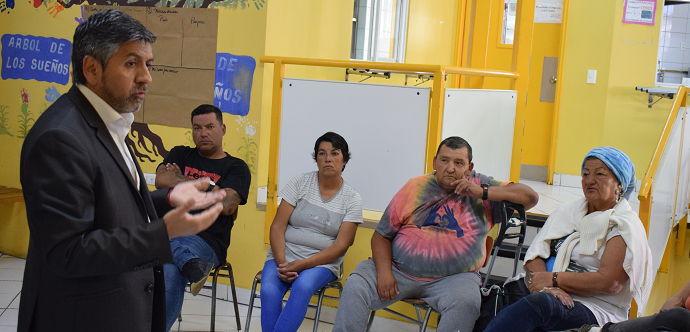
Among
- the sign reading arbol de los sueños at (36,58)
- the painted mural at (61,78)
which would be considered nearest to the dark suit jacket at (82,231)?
the painted mural at (61,78)

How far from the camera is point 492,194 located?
2.50m

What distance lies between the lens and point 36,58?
161 inches

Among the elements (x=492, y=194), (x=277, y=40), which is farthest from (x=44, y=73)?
(x=492, y=194)

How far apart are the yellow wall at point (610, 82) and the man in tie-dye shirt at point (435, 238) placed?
336cm

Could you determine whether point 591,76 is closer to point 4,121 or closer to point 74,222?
point 4,121

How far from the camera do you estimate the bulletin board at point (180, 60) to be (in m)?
3.56

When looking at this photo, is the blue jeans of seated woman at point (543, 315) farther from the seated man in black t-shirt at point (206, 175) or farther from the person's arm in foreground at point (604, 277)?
the seated man in black t-shirt at point (206, 175)

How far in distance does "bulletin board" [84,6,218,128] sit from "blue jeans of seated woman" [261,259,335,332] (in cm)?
146

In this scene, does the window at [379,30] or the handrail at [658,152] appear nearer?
the handrail at [658,152]

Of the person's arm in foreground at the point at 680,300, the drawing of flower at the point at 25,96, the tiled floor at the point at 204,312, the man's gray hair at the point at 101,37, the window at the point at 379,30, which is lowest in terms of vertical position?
the tiled floor at the point at 204,312

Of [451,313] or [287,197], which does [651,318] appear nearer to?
[451,313]

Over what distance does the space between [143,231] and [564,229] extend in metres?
1.90

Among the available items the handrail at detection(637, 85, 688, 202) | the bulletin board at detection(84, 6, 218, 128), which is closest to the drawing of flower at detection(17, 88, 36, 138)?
the bulletin board at detection(84, 6, 218, 128)

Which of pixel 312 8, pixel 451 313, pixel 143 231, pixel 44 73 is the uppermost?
pixel 312 8
